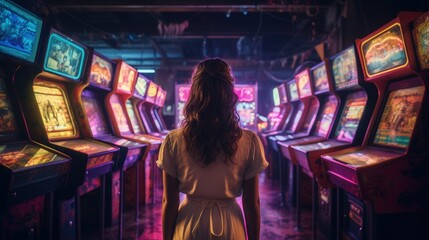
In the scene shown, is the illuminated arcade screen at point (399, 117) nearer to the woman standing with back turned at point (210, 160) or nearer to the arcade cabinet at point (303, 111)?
the woman standing with back turned at point (210, 160)

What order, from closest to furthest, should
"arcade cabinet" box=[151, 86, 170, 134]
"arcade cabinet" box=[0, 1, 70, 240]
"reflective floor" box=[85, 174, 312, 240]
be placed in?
"arcade cabinet" box=[0, 1, 70, 240]
"reflective floor" box=[85, 174, 312, 240]
"arcade cabinet" box=[151, 86, 170, 134]

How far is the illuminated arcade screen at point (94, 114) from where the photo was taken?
11.8 feet

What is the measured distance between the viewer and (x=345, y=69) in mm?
3250

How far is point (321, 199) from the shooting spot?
3754 millimetres

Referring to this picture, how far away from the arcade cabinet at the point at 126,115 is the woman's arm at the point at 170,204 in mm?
2651

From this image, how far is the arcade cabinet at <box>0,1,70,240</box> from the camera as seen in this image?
1746 millimetres

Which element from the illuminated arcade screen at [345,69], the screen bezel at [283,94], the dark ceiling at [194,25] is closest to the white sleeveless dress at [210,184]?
the illuminated arcade screen at [345,69]

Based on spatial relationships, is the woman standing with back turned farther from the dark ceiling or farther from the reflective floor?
the dark ceiling

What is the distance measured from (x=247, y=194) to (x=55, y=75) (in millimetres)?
2098

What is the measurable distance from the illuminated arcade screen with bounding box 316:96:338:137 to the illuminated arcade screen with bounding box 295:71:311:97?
1.19 ft

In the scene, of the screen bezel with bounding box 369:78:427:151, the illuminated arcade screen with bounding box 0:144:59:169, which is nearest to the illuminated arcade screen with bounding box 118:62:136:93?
the illuminated arcade screen with bounding box 0:144:59:169

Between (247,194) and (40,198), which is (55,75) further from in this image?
(247,194)

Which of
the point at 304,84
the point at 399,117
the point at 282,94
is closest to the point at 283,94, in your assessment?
the point at 282,94

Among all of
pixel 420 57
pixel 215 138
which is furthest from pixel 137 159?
pixel 420 57
